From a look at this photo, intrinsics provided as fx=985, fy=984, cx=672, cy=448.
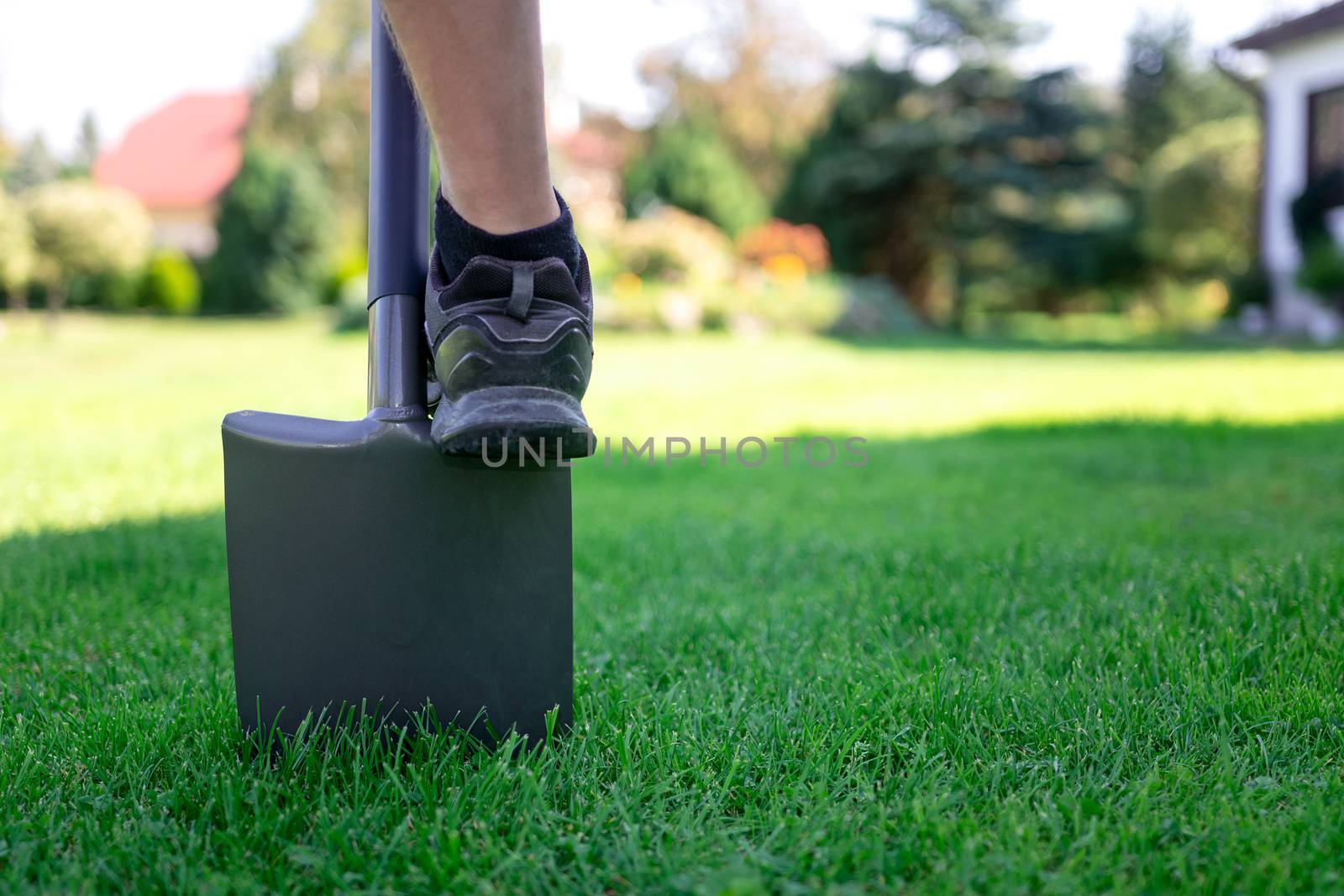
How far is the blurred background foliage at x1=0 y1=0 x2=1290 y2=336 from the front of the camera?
13070 millimetres

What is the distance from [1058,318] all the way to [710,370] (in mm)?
14765

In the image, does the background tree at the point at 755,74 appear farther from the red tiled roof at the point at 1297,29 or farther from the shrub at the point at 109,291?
the shrub at the point at 109,291

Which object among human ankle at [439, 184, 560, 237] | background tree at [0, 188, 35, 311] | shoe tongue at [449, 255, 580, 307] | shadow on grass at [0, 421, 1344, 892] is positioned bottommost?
shadow on grass at [0, 421, 1344, 892]

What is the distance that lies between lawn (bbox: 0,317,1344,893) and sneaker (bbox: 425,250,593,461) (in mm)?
364

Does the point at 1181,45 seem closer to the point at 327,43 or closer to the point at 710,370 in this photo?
the point at 327,43

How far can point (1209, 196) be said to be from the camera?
47.5 feet

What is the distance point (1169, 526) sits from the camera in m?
2.41

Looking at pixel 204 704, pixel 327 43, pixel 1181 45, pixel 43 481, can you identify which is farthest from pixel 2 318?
pixel 1181 45

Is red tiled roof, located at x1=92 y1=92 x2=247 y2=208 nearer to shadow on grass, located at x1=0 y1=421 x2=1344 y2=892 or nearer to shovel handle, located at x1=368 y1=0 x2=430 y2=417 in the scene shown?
shadow on grass, located at x1=0 y1=421 x2=1344 y2=892

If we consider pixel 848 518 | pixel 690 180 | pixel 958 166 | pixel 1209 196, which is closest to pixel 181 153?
pixel 690 180

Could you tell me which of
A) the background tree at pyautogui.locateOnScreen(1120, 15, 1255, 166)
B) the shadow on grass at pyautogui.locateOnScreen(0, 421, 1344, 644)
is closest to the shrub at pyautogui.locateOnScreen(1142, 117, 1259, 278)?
the background tree at pyautogui.locateOnScreen(1120, 15, 1255, 166)

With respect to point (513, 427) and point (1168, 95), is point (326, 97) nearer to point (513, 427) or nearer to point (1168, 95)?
point (1168, 95)

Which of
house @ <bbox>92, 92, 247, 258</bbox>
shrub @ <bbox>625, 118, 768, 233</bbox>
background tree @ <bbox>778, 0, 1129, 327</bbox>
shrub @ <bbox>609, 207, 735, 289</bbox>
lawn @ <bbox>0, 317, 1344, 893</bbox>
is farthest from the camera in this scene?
house @ <bbox>92, 92, 247, 258</bbox>

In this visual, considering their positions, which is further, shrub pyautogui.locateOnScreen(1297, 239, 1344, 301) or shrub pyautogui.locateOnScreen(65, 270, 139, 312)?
shrub pyautogui.locateOnScreen(65, 270, 139, 312)
